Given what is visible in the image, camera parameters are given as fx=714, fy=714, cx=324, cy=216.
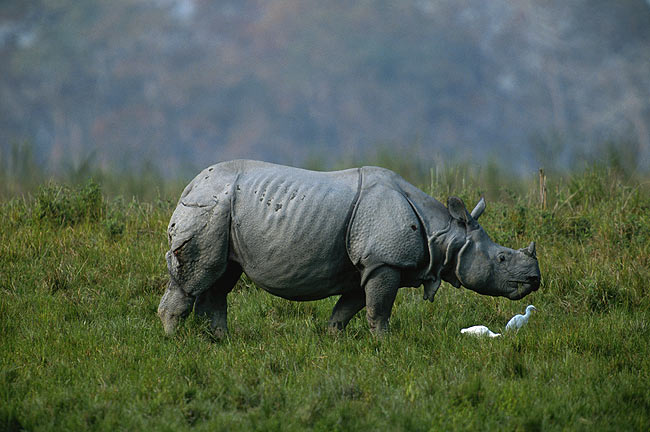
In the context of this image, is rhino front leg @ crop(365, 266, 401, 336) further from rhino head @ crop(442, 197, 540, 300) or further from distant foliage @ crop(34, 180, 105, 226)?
A: distant foliage @ crop(34, 180, 105, 226)

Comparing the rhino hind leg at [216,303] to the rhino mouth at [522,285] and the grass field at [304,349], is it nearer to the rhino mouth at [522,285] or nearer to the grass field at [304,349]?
the grass field at [304,349]

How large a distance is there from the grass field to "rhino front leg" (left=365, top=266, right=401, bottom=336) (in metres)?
0.26

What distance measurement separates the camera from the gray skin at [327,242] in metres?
5.44

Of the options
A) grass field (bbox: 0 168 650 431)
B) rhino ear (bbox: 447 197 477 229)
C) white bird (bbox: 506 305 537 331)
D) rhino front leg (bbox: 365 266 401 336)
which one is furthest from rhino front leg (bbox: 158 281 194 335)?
white bird (bbox: 506 305 537 331)

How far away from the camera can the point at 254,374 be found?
5.06 m

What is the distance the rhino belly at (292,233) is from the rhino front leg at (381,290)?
25 centimetres

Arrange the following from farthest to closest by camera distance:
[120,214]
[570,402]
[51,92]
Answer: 1. [51,92]
2. [120,214]
3. [570,402]

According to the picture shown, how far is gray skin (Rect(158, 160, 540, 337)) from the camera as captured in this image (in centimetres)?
544

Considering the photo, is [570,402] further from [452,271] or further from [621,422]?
[452,271]

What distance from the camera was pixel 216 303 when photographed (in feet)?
19.7

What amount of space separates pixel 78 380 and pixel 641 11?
158 feet

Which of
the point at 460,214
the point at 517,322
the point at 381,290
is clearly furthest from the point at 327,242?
the point at 517,322

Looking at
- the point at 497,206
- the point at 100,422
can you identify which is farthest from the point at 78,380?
the point at 497,206

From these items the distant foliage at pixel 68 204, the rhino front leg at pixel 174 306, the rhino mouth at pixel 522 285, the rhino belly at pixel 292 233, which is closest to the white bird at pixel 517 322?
the rhino mouth at pixel 522 285
